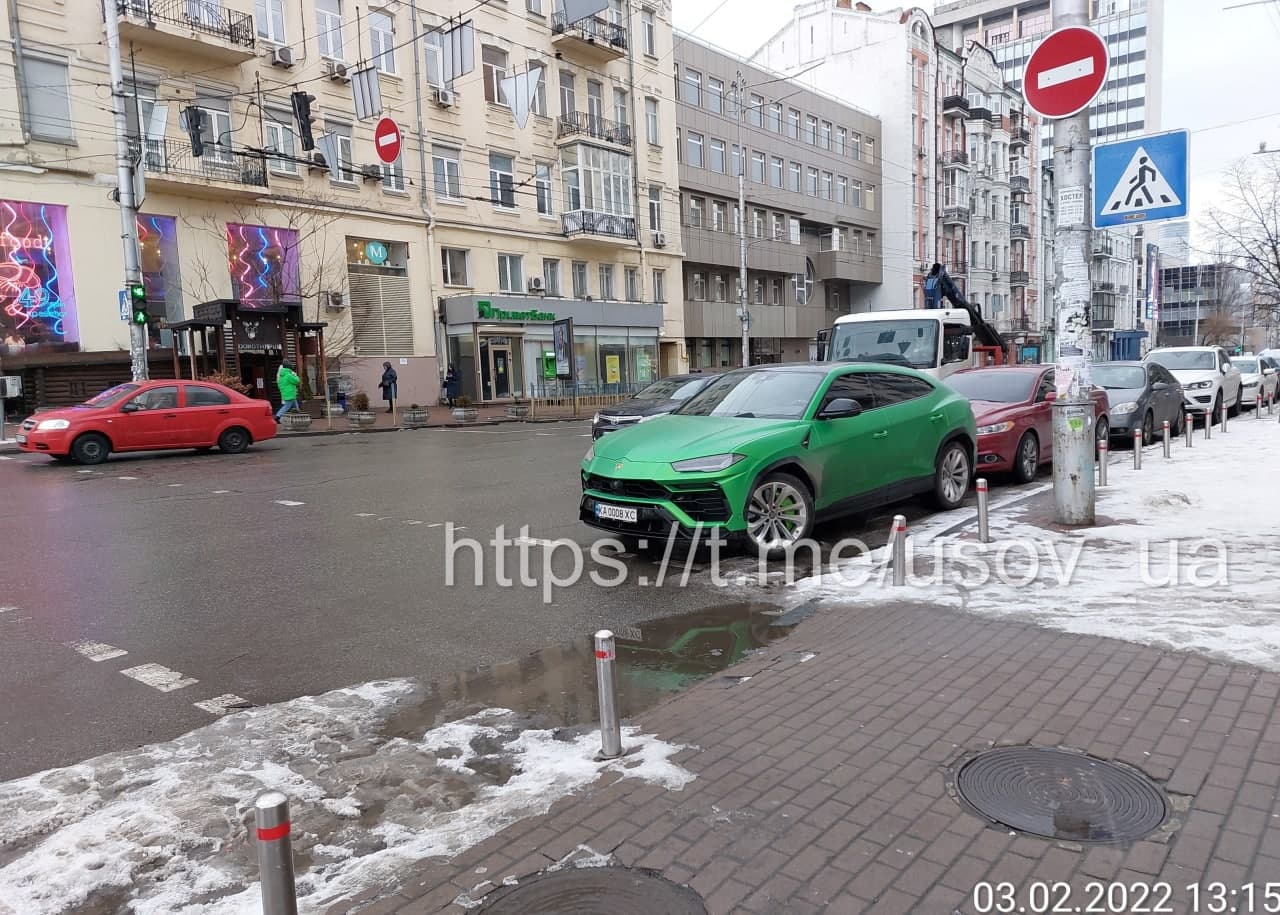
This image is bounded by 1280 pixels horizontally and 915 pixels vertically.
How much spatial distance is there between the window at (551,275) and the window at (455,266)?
159 inches

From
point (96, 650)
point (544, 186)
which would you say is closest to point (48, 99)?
point (544, 186)

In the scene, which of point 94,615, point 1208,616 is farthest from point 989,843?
point 94,615

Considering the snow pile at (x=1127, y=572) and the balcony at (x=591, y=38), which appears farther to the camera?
the balcony at (x=591, y=38)

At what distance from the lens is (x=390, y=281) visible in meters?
31.2

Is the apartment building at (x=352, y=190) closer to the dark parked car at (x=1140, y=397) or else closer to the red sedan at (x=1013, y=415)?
the dark parked car at (x=1140, y=397)

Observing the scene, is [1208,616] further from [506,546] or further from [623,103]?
[623,103]

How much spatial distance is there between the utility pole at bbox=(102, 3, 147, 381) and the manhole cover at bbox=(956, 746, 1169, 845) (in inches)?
836

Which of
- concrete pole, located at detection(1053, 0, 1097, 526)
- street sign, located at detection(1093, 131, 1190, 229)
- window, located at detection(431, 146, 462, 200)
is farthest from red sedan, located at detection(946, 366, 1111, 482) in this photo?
window, located at detection(431, 146, 462, 200)

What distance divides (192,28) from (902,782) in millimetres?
28941

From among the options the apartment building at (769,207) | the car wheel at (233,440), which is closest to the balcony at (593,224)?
the apartment building at (769,207)

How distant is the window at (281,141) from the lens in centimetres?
2773

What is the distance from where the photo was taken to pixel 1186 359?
19.7 m

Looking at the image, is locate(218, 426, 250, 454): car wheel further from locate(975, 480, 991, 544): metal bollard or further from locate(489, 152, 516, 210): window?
locate(489, 152, 516, 210): window

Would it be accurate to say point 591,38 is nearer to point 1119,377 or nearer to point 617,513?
point 1119,377
